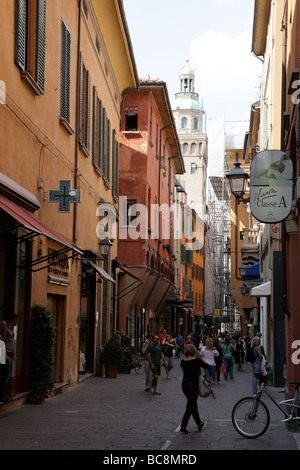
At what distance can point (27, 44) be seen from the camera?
1338 cm

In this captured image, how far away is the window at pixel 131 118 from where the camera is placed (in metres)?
34.9

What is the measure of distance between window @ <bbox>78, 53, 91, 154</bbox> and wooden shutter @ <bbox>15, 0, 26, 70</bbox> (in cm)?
619

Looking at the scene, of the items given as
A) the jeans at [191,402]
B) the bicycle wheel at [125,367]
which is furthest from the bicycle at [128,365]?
the jeans at [191,402]

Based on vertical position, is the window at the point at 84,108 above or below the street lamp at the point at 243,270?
above

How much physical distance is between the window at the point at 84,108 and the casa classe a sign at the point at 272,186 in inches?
277

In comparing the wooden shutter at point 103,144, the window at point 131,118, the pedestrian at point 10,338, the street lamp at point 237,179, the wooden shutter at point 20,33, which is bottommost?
the pedestrian at point 10,338

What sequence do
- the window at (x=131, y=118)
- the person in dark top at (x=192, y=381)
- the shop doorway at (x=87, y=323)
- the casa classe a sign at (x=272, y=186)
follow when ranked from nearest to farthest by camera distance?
the person in dark top at (x=192, y=381)
the casa classe a sign at (x=272, y=186)
the shop doorway at (x=87, y=323)
the window at (x=131, y=118)

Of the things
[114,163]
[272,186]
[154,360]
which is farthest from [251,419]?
[114,163]

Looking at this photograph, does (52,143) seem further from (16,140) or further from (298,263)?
(298,263)

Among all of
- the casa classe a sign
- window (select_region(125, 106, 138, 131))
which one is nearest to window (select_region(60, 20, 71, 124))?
the casa classe a sign

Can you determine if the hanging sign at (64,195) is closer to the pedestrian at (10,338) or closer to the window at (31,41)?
→ the window at (31,41)

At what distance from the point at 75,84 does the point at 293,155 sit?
22.0 feet

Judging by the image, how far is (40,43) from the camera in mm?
14195

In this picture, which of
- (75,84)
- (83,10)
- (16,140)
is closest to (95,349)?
(75,84)
